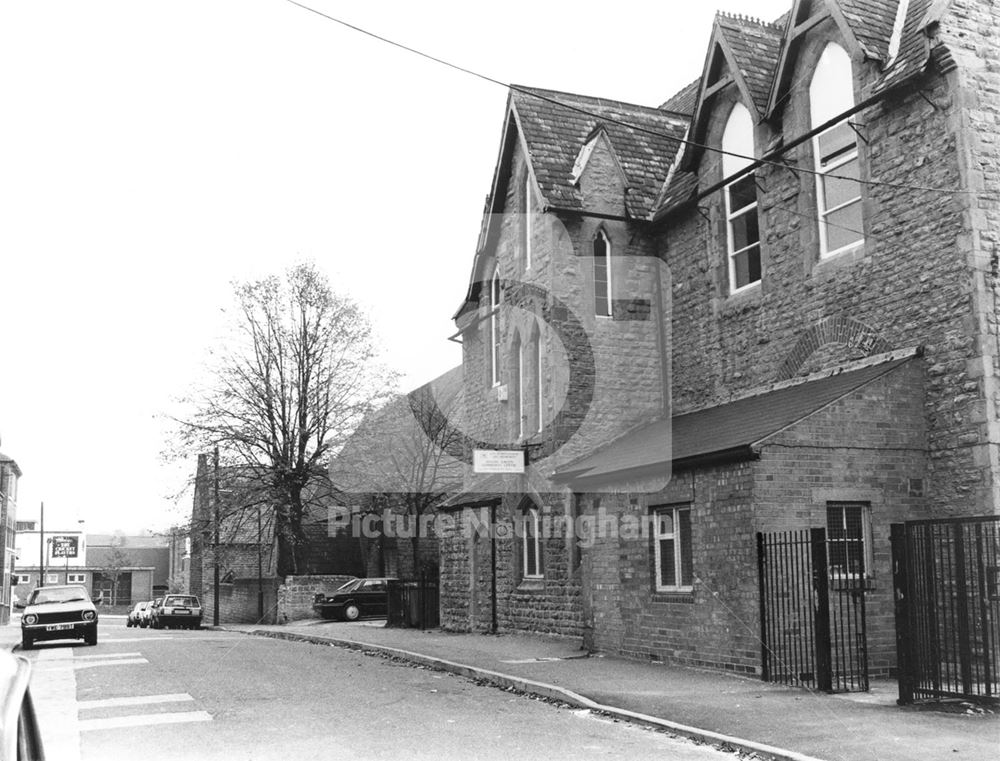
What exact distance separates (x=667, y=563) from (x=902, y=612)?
17.7 ft

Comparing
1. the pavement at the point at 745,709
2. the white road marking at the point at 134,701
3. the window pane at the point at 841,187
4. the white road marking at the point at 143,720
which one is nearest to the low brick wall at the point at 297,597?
the pavement at the point at 745,709

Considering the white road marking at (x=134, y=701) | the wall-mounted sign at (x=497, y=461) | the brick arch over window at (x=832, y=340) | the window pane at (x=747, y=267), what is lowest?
the white road marking at (x=134, y=701)

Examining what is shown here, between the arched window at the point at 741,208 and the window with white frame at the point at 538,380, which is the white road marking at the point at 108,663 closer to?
the window with white frame at the point at 538,380

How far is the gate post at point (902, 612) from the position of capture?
1096cm

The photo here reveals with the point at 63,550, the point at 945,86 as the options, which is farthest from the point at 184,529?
the point at 63,550

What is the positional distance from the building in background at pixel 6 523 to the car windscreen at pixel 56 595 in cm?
4529

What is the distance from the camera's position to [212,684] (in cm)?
1375

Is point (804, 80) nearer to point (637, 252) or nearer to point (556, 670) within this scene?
point (637, 252)

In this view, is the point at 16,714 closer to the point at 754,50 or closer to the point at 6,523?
the point at 754,50

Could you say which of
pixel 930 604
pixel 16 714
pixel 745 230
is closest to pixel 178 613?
pixel 745 230

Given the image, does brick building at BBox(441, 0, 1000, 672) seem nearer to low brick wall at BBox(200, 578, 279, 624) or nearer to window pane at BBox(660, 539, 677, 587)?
window pane at BBox(660, 539, 677, 587)

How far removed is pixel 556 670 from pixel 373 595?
71.4 ft

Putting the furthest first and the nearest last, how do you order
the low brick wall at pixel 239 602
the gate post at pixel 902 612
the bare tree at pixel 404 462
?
the low brick wall at pixel 239 602
the bare tree at pixel 404 462
the gate post at pixel 902 612

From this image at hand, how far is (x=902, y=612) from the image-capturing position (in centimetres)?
1113
